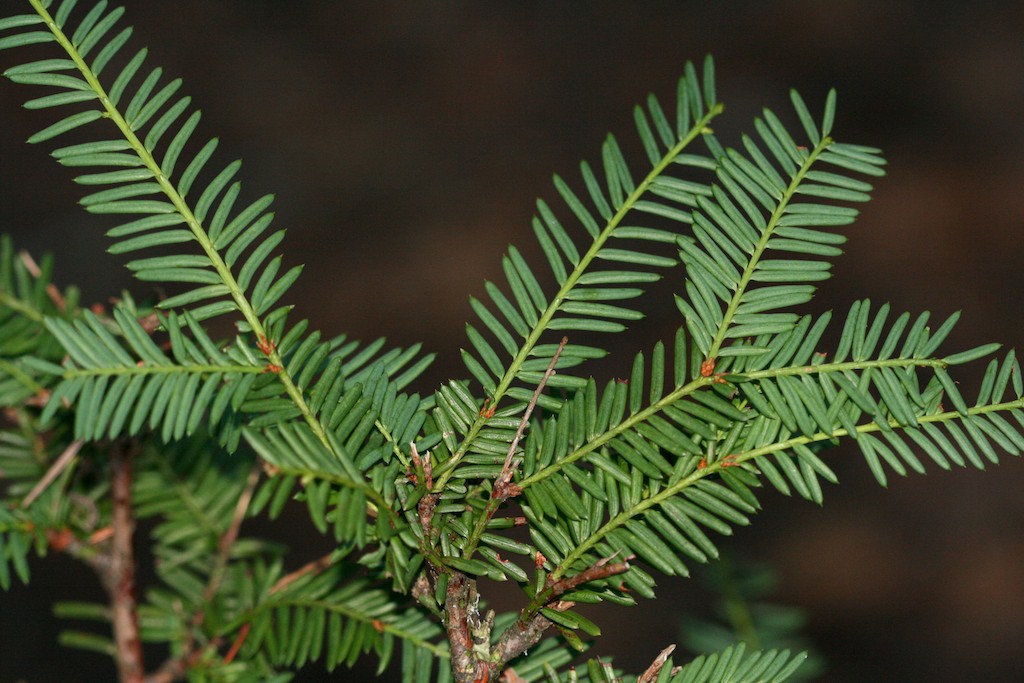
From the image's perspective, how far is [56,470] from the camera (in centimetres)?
48

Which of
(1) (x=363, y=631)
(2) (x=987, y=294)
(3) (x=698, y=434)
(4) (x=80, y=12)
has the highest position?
(2) (x=987, y=294)

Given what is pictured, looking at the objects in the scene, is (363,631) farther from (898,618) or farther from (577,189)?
(898,618)

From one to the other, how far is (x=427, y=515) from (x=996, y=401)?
0.67 ft

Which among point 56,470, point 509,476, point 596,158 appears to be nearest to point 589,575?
point 509,476

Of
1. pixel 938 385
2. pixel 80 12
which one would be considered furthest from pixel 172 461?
pixel 80 12

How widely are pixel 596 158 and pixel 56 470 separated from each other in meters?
1.33

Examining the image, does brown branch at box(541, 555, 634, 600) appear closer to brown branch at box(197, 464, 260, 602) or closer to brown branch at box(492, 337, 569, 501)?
brown branch at box(492, 337, 569, 501)

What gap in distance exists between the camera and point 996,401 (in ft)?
1.09

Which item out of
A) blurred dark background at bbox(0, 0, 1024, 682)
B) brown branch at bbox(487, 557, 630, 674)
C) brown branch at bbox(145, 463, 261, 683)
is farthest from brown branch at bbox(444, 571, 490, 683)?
blurred dark background at bbox(0, 0, 1024, 682)

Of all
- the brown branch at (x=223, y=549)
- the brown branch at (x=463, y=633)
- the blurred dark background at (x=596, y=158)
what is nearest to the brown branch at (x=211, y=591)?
the brown branch at (x=223, y=549)

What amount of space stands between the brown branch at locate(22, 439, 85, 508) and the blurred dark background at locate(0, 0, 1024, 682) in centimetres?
113

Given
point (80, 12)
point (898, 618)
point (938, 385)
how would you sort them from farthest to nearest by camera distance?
point (898, 618), point (80, 12), point (938, 385)

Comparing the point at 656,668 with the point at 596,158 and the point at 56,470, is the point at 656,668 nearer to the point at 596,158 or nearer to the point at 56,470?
the point at 56,470

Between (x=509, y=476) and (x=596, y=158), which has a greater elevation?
(x=596, y=158)
